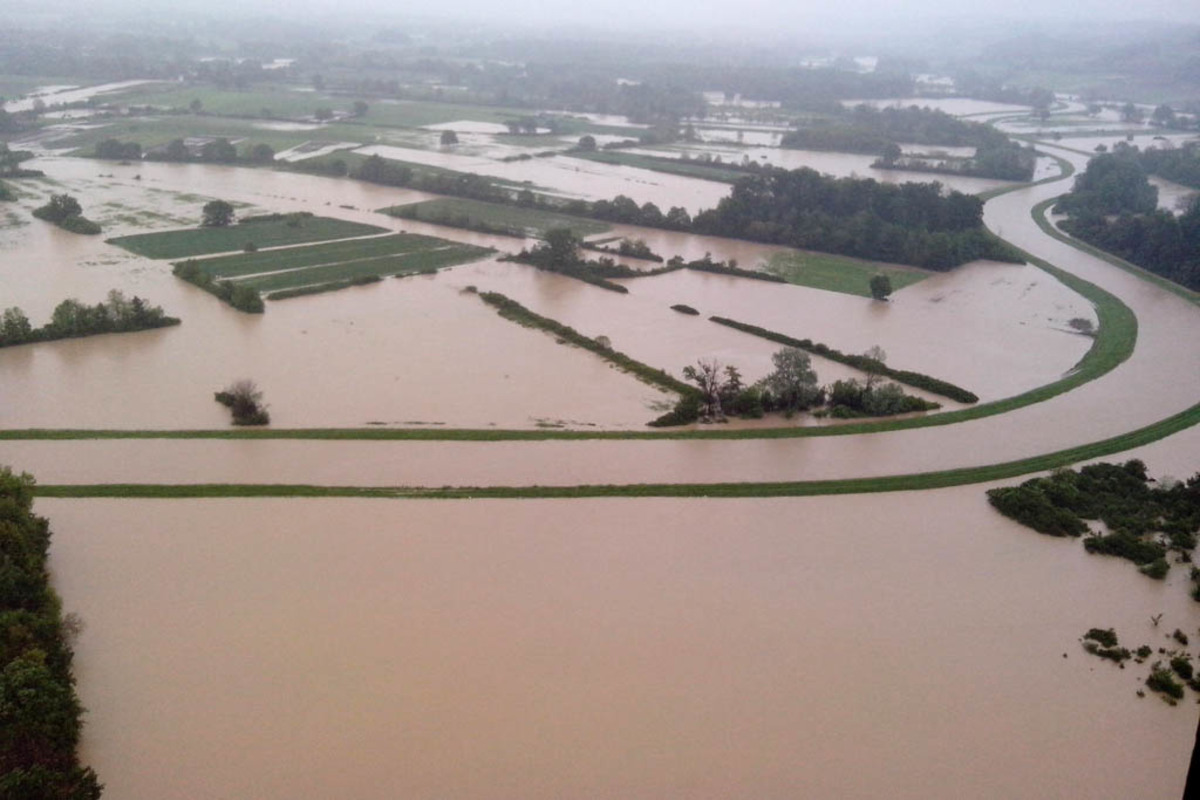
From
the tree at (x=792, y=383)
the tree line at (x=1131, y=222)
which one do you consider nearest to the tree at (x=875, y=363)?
the tree at (x=792, y=383)

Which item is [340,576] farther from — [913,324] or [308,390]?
[913,324]

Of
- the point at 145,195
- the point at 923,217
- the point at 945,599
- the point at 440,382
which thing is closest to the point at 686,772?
the point at 945,599

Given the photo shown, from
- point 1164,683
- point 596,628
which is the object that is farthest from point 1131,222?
point 596,628

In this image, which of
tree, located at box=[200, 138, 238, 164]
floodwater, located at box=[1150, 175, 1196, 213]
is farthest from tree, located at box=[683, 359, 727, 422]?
tree, located at box=[200, 138, 238, 164]

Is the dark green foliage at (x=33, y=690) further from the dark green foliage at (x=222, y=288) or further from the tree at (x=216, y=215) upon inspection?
the tree at (x=216, y=215)

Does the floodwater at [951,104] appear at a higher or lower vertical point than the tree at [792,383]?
higher

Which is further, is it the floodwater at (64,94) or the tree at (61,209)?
the floodwater at (64,94)

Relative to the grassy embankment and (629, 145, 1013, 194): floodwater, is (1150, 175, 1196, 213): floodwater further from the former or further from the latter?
the grassy embankment
